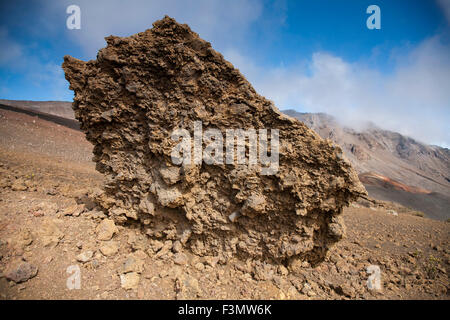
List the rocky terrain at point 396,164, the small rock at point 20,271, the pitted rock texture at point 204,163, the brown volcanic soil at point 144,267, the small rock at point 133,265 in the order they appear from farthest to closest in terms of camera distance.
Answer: the rocky terrain at point 396,164, the pitted rock texture at point 204,163, the small rock at point 133,265, the brown volcanic soil at point 144,267, the small rock at point 20,271

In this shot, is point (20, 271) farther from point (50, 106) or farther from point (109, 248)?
point (50, 106)

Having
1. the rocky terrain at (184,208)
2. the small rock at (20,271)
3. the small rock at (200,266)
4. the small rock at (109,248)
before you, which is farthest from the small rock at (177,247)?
the small rock at (20,271)

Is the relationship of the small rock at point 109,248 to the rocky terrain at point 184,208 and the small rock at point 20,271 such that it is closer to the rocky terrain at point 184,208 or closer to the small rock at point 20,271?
the rocky terrain at point 184,208

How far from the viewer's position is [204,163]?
337 cm

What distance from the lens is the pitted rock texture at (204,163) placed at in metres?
3.13

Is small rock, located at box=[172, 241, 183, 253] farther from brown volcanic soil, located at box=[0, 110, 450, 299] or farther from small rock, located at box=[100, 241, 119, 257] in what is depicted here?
small rock, located at box=[100, 241, 119, 257]

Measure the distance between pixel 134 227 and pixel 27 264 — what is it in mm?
1463

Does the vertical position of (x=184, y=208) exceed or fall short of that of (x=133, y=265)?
it exceeds it

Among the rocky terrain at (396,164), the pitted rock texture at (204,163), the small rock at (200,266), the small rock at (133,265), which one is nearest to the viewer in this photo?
the small rock at (133,265)

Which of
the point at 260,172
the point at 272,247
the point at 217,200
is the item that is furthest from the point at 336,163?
the point at 217,200

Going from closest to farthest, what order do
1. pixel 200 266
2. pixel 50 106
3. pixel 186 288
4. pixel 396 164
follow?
pixel 186 288
pixel 200 266
pixel 50 106
pixel 396 164

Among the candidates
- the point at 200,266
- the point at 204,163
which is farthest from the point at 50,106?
the point at 200,266

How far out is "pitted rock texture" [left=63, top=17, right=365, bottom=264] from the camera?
3131mm

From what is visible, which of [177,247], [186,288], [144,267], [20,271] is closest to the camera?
[20,271]
